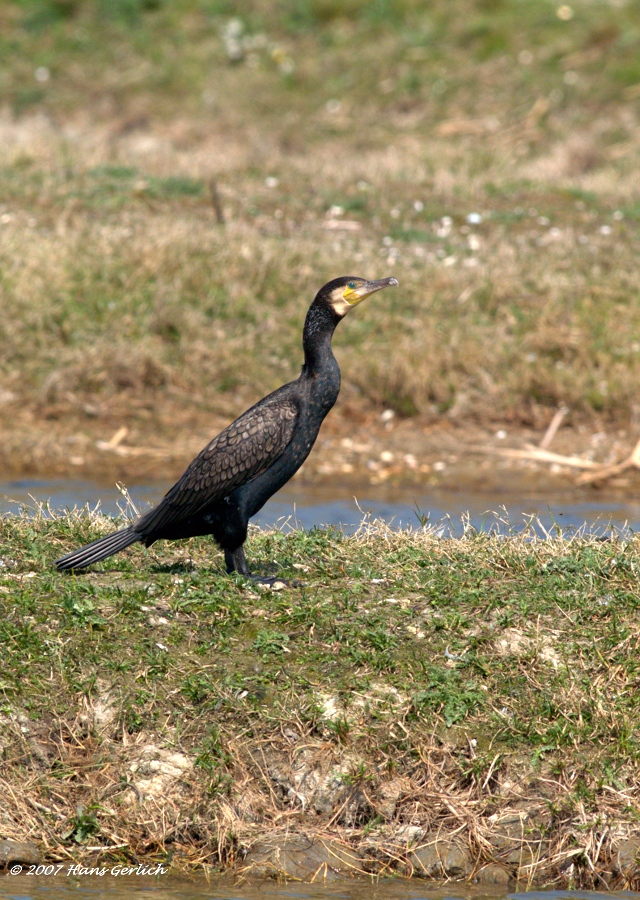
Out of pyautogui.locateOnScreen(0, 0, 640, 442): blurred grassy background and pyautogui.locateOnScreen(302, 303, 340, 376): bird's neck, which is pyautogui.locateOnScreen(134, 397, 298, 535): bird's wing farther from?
pyautogui.locateOnScreen(0, 0, 640, 442): blurred grassy background

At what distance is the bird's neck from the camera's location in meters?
5.58

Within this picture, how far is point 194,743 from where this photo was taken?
179 inches

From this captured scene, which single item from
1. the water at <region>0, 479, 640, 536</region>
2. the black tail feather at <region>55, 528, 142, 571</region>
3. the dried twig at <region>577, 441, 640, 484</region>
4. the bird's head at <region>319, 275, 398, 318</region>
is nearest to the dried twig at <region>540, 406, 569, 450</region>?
the dried twig at <region>577, 441, 640, 484</region>

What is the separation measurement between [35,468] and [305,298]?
326cm

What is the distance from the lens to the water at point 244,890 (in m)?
4.19

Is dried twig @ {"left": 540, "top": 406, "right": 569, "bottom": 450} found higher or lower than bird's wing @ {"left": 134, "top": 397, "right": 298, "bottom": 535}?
lower

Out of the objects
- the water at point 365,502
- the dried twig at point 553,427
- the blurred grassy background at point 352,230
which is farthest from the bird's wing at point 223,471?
the dried twig at point 553,427

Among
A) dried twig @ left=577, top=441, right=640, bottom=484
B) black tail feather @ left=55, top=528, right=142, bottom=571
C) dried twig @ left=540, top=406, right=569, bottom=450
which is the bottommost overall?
dried twig @ left=577, top=441, right=640, bottom=484

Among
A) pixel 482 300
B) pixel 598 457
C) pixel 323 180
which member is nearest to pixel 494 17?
pixel 323 180

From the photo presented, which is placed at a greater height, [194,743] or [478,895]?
[194,743]

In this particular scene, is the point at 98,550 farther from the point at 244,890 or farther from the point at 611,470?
Answer: the point at 611,470

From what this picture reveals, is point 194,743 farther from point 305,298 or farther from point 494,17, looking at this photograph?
point 494,17

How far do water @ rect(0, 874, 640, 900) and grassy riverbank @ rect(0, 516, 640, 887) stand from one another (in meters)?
0.07

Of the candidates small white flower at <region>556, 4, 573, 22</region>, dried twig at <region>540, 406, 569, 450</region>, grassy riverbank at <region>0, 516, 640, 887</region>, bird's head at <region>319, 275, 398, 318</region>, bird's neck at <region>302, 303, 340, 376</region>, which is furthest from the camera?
small white flower at <region>556, 4, 573, 22</region>
